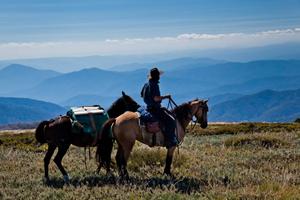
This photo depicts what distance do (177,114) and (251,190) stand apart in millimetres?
4507

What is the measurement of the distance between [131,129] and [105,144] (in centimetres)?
108

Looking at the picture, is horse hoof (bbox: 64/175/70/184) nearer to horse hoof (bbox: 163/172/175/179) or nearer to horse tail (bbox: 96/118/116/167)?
horse tail (bbox: 96/118/116/167)

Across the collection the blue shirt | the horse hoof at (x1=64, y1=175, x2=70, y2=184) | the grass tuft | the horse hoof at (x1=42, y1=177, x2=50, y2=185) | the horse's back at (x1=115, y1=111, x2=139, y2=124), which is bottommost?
the grass tuft

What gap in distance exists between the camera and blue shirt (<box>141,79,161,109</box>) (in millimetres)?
12986

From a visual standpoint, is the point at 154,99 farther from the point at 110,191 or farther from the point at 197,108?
the point at 110,191

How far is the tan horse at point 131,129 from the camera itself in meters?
13.2

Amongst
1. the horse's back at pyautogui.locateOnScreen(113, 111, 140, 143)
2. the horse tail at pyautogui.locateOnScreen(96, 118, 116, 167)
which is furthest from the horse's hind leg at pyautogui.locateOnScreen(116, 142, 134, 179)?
the horse tail at pyautogui.locateOnScreen(96, 118, 116, 167)

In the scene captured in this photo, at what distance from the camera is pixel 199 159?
1684cm

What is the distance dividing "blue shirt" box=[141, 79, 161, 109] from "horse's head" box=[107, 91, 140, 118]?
1.33 metres

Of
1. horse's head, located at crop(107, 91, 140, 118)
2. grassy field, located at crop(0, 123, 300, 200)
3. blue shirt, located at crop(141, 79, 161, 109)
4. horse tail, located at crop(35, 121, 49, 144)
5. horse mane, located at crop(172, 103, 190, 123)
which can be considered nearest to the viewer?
grassy field, located at crop(0, 123, 300, 200)

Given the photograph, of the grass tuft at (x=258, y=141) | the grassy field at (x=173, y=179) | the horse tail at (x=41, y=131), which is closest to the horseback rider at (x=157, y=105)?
the grassy field at (x=173, y=179)

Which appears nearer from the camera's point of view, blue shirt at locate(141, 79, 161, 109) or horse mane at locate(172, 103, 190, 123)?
blue shirt at locate(141, 79, 161, 109)

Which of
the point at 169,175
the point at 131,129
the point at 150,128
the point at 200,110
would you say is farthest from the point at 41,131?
the point at 200,110

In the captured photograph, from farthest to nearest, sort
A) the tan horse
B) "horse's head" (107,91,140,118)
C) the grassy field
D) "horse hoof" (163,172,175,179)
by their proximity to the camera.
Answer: "horse's head" (107,91,140,118)
the tan horse
"horse hoof" (163,172,175,179)
the grassy field
